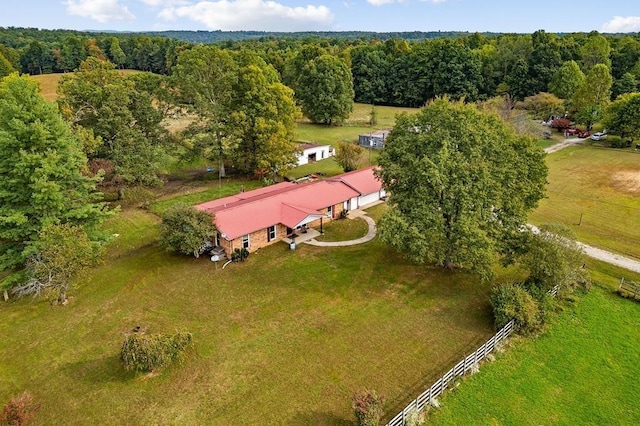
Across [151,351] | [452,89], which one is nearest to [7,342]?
[151,351]

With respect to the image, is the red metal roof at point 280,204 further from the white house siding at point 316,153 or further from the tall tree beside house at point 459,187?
the white house siding at point 316,153

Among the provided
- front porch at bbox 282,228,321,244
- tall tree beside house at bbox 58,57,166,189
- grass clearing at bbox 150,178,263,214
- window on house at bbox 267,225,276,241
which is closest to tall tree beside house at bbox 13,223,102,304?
window on house at bbox 267,225,276,241

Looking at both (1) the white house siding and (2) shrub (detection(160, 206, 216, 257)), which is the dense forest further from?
(2) shrub (detection(160, 206, 216, 257))

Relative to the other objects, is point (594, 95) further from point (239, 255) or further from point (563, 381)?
point (239, 255)

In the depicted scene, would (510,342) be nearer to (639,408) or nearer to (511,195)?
(639,408)

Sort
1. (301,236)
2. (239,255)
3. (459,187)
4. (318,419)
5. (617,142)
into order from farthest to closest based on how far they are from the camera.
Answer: (617,142) → (301,236) → (239,255) → (459,187) → (318,419)

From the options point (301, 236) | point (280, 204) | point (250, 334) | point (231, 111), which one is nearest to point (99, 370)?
point (250, 334)

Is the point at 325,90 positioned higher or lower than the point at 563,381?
higher

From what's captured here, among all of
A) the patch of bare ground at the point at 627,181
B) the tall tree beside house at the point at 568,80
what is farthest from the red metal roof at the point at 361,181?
the tall tree beside house at the point at 568,80
